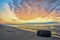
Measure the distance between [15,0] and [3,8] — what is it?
0.77ft

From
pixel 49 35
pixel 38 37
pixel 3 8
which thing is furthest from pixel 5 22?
pixel 49 35

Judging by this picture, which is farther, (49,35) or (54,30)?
(54,30)

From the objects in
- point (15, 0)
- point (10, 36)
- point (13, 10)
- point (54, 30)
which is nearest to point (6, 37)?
point (10, 36)

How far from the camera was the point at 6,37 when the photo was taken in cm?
231

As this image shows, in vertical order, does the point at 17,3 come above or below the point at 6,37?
above

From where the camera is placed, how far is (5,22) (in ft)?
7.68

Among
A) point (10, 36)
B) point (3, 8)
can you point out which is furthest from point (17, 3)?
point (10, 36)

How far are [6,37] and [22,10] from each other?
50 centimetres

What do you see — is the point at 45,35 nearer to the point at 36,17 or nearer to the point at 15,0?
the point at 36,17

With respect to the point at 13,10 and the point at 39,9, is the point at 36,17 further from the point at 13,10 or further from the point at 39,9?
the point at 13,10

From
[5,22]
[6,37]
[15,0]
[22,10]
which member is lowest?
[6,37]

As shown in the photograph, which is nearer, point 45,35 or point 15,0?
point 45,35

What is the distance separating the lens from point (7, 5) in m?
2.36

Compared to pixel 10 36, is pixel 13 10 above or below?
above
